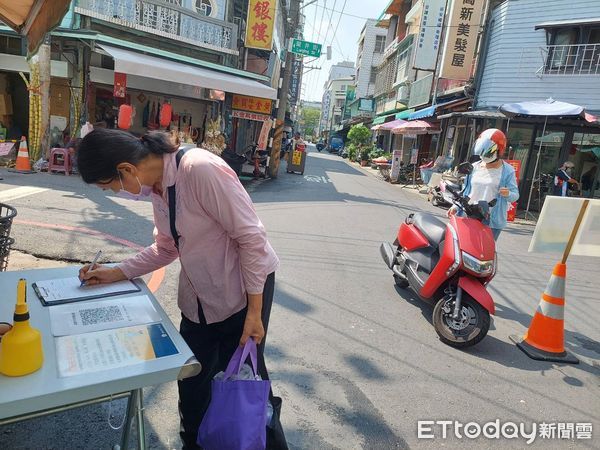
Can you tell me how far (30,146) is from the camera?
10695mm

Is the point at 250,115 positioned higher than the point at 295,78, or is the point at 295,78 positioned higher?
the point at 295,78

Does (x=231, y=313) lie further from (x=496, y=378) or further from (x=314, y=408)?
(x=496, y=378)

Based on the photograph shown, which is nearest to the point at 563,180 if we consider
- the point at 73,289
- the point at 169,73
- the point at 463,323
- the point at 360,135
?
the point at 463,323

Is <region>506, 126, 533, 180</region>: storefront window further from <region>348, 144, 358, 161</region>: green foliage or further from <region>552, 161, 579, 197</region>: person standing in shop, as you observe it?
<region>348, 144, 358, 161</region>: green foliage

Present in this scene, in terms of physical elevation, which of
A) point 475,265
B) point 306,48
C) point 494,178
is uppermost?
point 306,48

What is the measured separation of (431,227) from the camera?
14.9 ft

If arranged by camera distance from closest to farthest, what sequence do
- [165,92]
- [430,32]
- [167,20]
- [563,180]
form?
[563,180], [167,20], [165,92], [430,32]

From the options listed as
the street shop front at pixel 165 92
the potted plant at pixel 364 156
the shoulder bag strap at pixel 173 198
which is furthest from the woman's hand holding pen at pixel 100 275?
the potted plant at pixel 364 156

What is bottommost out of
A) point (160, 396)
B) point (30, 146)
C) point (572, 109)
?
point (160, 396)

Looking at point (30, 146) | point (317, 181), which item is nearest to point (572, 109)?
point (317, 181)

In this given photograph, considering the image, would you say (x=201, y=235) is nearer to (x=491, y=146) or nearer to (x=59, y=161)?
(x=491, y=146)

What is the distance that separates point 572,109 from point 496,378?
30.4 feet

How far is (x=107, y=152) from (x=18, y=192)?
730cm

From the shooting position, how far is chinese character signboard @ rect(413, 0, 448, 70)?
16.2 meters
